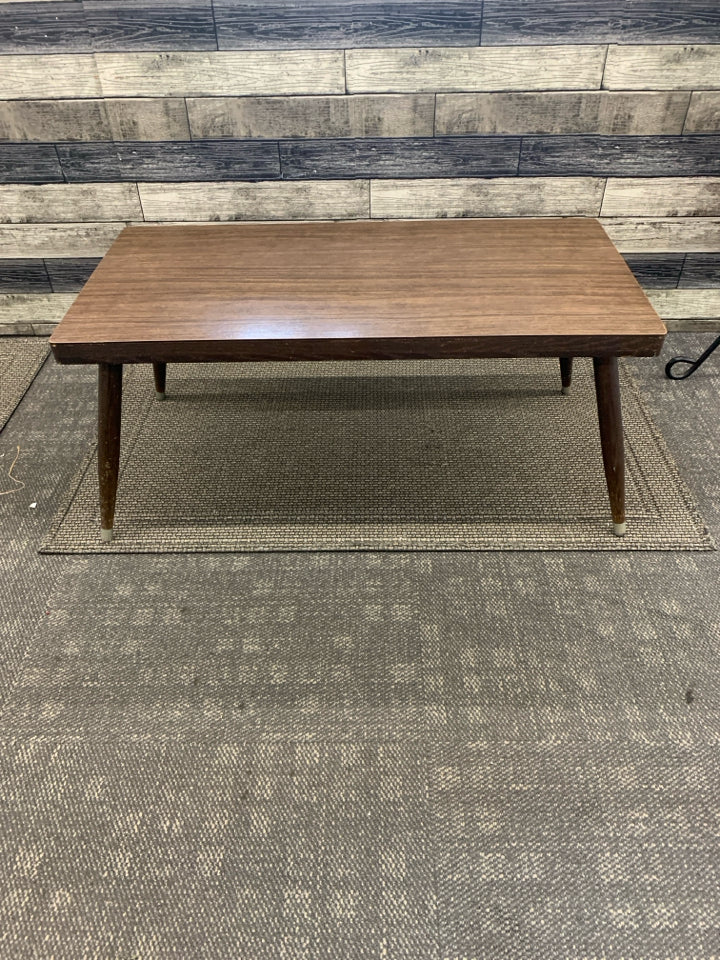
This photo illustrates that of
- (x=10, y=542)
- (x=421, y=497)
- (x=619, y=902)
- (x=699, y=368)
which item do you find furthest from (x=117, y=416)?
(x=699, y=368)

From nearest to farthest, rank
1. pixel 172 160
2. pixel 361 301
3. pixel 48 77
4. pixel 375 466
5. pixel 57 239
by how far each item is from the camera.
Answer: pixel 361 301
pixel 375 466
pixel 48 77
pixel 172 160
pixel 57 239

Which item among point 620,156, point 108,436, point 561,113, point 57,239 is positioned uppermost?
point 561,113

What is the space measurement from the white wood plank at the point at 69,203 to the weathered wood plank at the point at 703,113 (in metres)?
1.46

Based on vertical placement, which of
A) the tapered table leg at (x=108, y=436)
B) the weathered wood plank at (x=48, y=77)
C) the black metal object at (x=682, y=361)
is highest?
the weathered wood plank at (x=48, y=77)

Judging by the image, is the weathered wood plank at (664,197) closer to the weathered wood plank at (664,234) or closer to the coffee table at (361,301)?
the weathered wood plank at (664,234)

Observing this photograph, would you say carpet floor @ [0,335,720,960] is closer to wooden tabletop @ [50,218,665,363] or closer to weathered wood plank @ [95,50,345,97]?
wooden tabletop @ [50,218,665,363]

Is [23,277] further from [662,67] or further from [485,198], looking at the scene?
[662,67]

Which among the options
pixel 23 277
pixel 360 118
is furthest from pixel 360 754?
pixel 23 277

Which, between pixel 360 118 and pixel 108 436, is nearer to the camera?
pixel 108 436

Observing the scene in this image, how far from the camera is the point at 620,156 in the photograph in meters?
1.84

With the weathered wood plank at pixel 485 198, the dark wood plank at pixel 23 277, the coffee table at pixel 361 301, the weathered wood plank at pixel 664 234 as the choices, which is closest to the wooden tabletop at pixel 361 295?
the coffee table at pixel 361 301

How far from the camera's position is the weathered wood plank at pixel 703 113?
5.75 feet

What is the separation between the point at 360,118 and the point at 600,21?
60 centimetres

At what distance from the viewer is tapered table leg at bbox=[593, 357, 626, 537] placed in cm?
131
